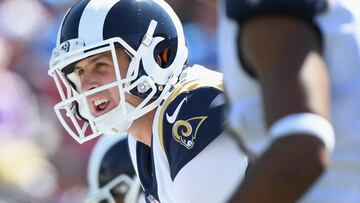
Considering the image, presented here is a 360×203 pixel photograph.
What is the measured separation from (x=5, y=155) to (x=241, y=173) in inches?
164

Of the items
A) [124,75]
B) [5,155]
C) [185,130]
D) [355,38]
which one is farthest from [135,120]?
[5,155]

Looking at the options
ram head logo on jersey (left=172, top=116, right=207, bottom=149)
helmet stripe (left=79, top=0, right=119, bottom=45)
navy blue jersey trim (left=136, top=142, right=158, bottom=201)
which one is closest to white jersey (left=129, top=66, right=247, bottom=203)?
ram head logo on jersey (left=172, top=116, right=207, bottom=149)

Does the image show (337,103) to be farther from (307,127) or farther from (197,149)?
(197,149)

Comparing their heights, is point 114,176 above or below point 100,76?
below

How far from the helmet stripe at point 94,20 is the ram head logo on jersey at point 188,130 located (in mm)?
531

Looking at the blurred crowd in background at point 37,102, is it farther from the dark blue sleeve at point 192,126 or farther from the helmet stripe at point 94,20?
the dark blue sleeve at point 192,126

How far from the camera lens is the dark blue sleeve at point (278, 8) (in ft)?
5.59

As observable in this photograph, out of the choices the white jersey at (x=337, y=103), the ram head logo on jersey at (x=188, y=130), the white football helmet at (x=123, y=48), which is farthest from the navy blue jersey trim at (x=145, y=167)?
the white jersey at (x=337, y=103)

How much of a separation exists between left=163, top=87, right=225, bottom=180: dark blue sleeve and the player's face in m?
0.32

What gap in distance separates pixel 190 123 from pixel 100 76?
48 centimetres

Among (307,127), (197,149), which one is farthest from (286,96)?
(197,149)

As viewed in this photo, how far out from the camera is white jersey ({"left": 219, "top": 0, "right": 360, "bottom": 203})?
1.82m

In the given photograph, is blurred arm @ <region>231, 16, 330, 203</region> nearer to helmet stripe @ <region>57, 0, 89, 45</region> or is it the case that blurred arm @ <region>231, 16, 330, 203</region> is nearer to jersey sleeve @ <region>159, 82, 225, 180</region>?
jersey sleeve @ <region>159, 82, 225, 180</region>

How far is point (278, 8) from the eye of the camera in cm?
171
